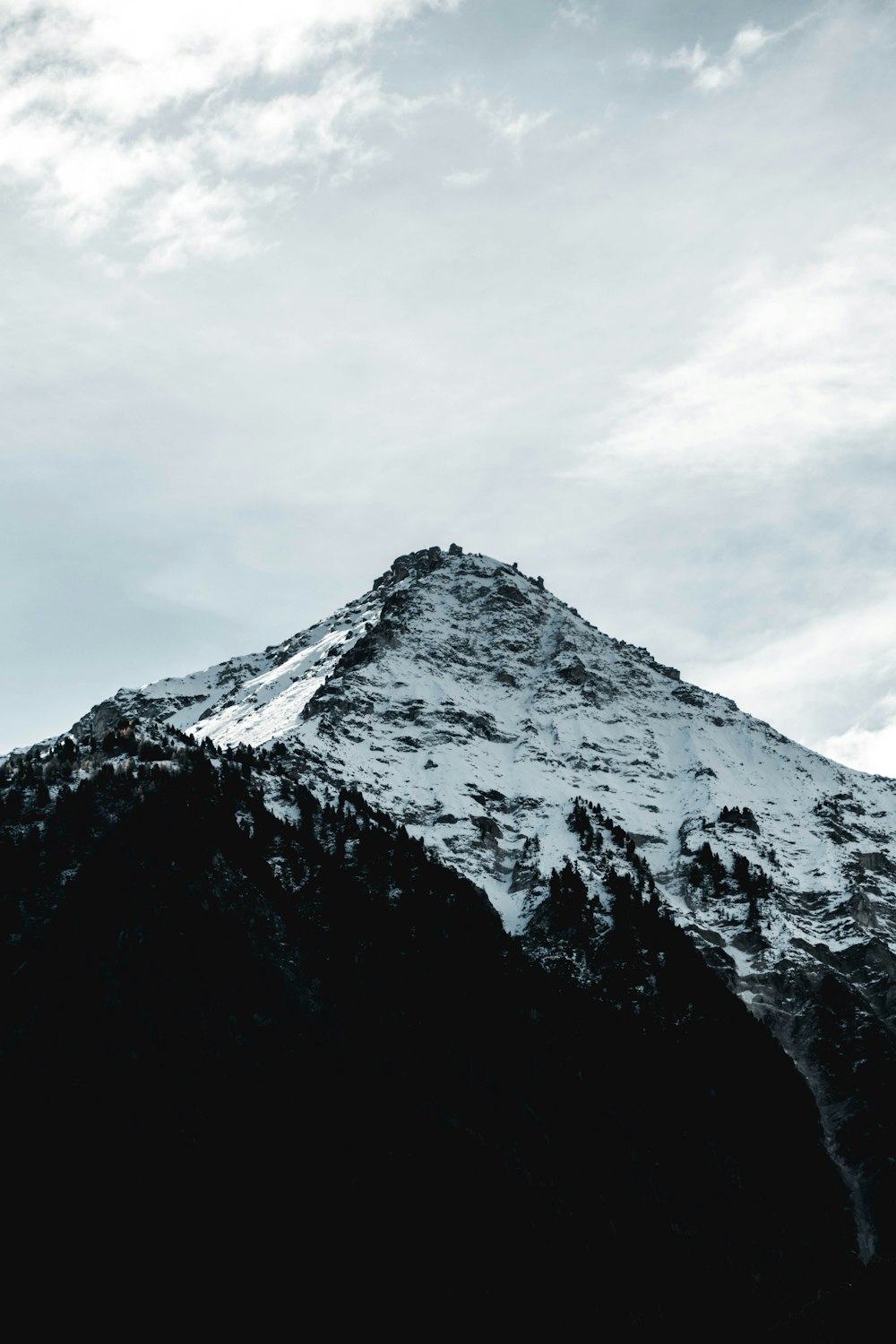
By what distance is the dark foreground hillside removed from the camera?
366 feet

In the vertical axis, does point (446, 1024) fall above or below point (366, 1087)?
above

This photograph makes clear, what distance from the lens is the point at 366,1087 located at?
409ft

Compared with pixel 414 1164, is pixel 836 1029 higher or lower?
higher

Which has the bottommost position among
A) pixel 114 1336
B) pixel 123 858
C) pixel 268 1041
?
pixel 114 1336

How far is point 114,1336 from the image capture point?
333ft

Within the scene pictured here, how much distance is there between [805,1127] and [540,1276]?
3738cm

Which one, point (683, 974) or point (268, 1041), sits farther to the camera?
point (683, 974)

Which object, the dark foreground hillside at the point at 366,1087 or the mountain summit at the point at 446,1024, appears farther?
the mountain summit at the point at 446,1024

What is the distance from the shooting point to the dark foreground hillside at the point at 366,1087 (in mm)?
111688

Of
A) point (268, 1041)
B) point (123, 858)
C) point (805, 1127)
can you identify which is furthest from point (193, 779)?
point (805, 1127)

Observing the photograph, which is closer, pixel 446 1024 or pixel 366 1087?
pixel 366 1087

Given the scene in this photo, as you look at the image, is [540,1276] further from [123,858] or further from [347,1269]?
[123,858]

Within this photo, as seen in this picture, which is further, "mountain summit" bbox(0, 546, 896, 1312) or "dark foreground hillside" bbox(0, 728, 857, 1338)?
"mountain summit" bbox(0, 546, 896, 1312)

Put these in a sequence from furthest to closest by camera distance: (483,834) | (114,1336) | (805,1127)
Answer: (483,834) → (805,1127) → (114,1336)
